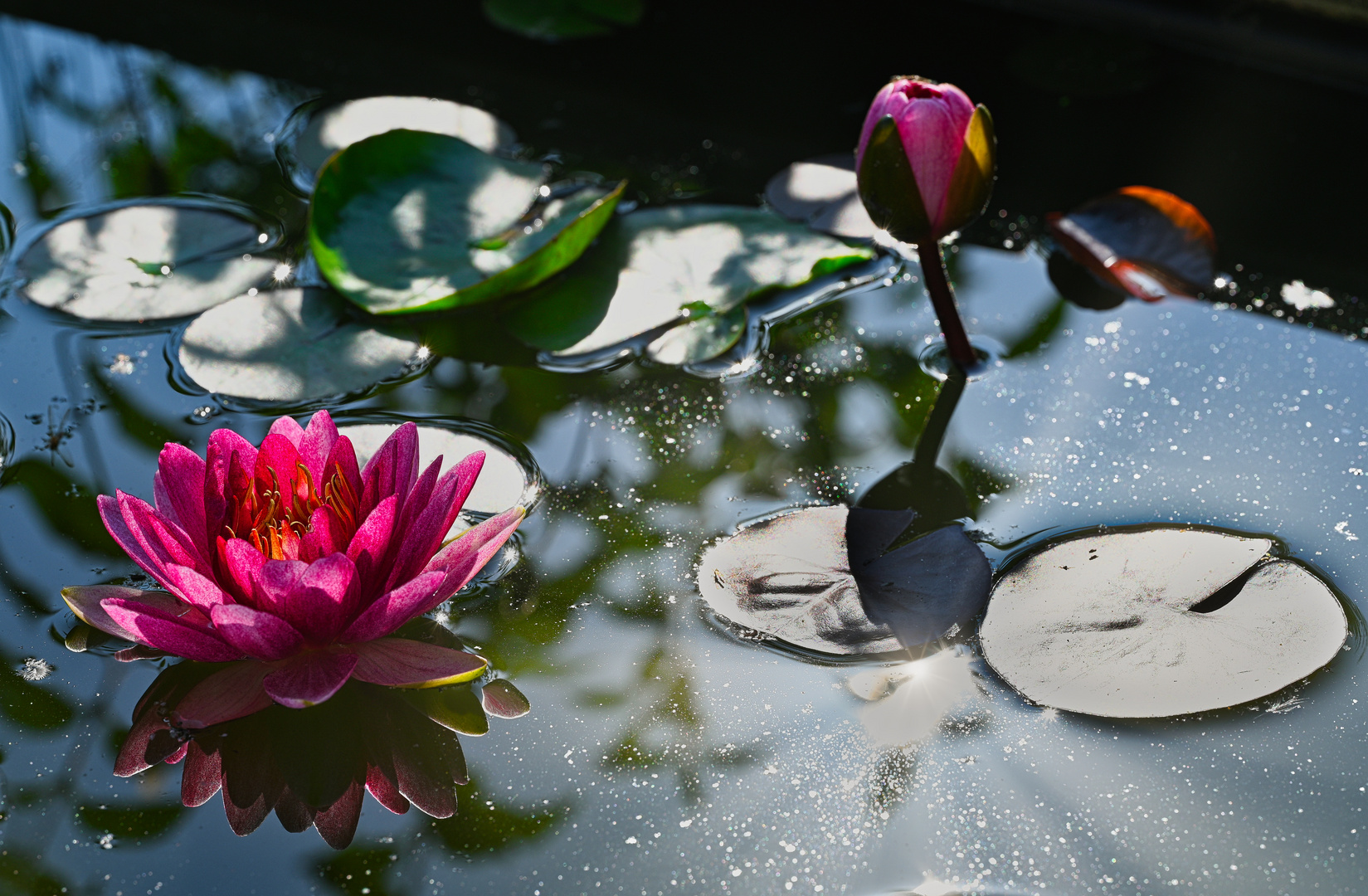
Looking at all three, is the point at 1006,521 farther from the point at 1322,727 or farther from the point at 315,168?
the point at 315,168

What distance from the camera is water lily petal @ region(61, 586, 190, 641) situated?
51.3 inches

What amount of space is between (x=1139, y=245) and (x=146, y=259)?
71.6 inches

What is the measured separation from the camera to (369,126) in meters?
2.38

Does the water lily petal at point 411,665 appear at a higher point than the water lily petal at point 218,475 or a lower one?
lower

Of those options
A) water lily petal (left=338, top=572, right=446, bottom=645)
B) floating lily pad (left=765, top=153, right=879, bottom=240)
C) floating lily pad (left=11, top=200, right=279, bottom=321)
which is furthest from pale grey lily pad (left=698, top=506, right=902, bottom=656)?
floating lily pad (left=11, top=200, right=279, bottom=321)

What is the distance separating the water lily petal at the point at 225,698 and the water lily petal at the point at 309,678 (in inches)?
1.8

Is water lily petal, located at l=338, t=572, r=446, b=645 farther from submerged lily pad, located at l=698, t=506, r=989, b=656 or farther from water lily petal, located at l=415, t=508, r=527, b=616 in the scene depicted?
submerged lily pad, located at l=698, t=506, r=989, b=656

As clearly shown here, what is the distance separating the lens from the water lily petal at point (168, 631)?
1213 millimetres

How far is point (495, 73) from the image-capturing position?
264cm

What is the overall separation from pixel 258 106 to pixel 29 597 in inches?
56.9

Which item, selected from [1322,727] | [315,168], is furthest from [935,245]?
[315,168]

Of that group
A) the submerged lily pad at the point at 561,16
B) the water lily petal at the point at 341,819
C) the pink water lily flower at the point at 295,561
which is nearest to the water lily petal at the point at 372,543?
the pink water lily flower at the point at 295,561

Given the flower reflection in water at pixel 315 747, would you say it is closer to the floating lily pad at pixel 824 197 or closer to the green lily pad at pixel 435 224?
the green lily pad at pixel 435 224

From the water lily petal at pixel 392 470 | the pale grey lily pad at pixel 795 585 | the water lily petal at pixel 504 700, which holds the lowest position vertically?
the water lily petal at pixel 504 700
